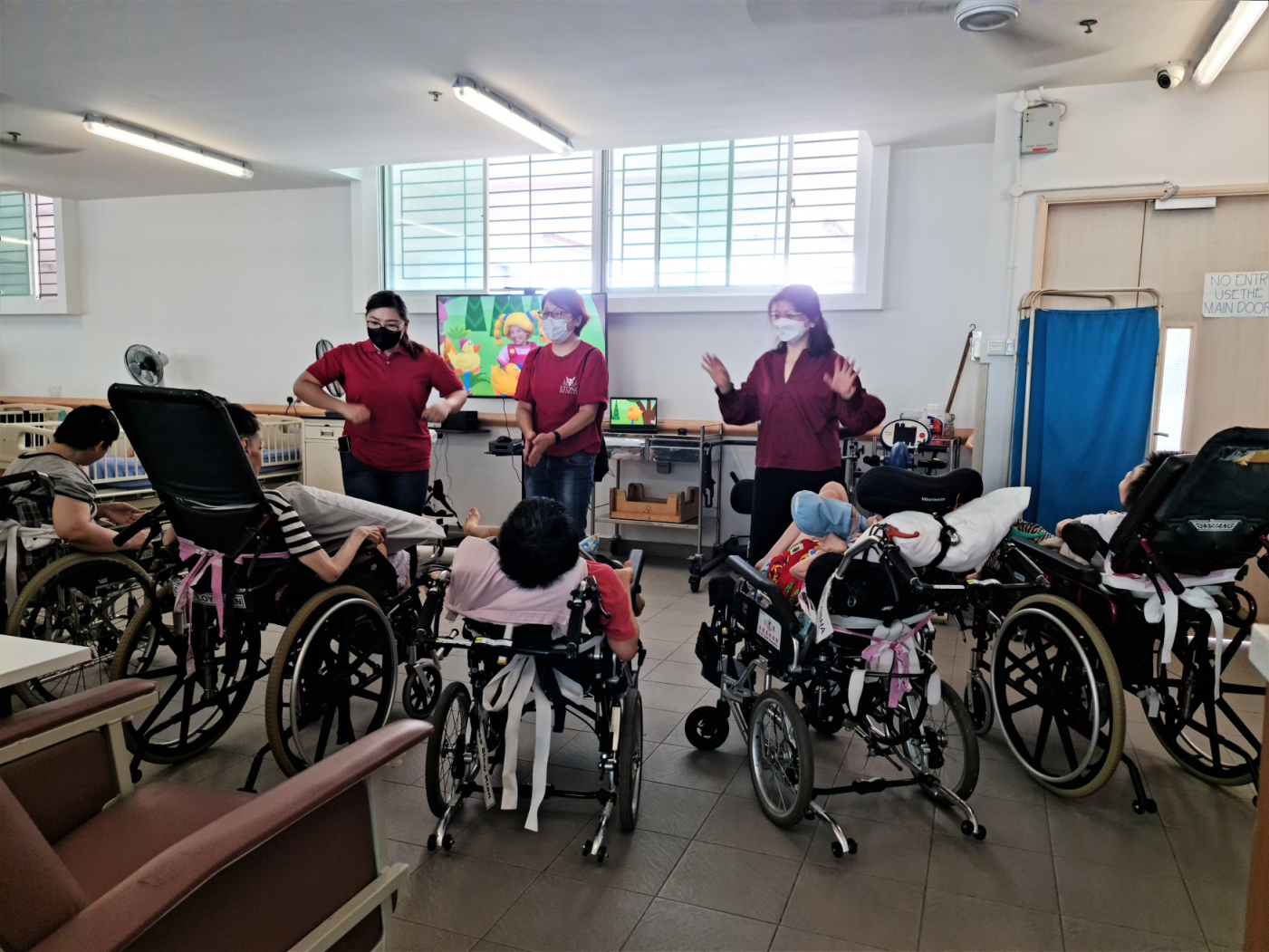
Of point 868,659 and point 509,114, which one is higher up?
point 509,114

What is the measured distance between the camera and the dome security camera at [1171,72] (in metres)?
3.81

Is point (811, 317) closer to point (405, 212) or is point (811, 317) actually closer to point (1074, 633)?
point (1074, 633)

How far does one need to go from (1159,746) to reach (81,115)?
6.24 m

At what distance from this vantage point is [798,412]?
9.66 feet

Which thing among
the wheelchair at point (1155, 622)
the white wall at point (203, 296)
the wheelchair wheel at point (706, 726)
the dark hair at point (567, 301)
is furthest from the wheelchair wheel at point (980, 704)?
the white wall at point (203, 296)

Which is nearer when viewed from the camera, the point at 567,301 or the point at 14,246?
the point at 567,301

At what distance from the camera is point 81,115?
4906mm

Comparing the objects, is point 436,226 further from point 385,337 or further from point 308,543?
point 308,543

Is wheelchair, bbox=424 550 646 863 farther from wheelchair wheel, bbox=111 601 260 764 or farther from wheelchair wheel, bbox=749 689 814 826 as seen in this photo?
wheelchair wheel, bbox=111 601 260 764

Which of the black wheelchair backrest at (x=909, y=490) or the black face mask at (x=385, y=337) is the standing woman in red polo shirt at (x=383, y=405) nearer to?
the black face mask at (x=385, y=337)

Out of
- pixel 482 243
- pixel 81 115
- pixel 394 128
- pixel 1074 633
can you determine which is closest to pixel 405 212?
pixel 482 243

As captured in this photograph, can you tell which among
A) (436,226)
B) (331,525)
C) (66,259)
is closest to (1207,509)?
(331,525)

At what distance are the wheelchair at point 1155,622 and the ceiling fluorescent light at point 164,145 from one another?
5.59 m

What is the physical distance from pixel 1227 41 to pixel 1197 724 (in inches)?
106
